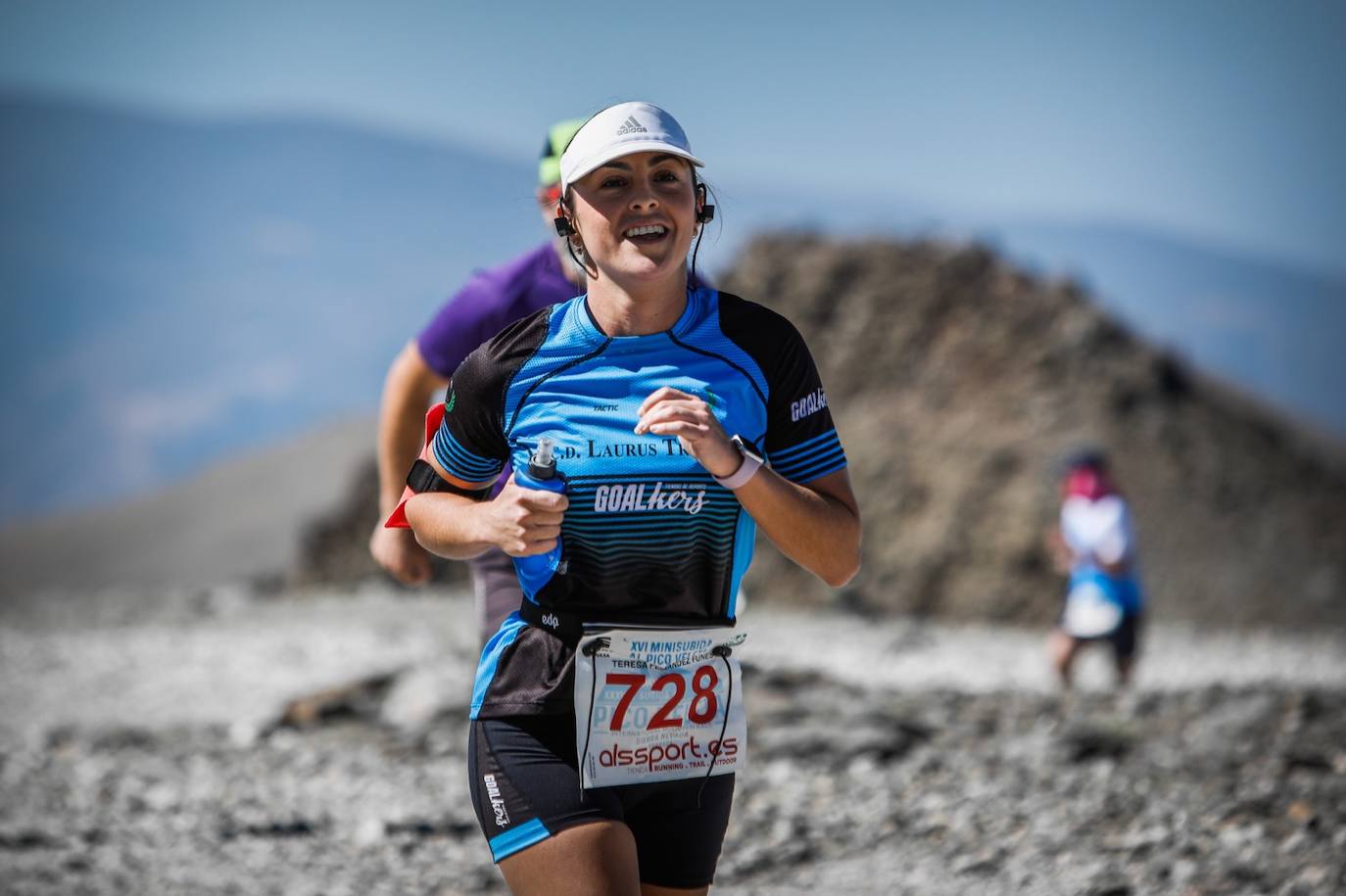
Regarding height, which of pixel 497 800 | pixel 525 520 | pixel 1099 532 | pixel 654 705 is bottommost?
pixel 497 800

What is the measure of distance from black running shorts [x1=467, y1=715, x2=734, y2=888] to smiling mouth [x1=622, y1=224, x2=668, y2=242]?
103cm

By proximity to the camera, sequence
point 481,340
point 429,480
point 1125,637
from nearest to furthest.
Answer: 1. point 429,480
2. point 481,340
3. point 1125,637

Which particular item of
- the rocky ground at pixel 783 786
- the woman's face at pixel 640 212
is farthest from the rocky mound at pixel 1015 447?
the woman's face at pixel 640 212

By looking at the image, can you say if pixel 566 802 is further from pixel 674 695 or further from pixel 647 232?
pixel 647 232

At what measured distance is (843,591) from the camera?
22000mm

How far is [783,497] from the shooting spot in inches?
110

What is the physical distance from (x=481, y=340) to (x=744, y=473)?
2116mm

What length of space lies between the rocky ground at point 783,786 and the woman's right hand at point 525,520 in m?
1.46

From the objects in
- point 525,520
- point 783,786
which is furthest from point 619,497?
point 783,786

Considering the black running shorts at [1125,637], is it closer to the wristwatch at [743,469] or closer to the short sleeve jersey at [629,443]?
the short sleeve jersey at [629,443]

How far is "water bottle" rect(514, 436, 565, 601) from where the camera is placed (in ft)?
9.25

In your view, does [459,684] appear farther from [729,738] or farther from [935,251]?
[935,251]

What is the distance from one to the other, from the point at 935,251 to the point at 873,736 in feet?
63.5

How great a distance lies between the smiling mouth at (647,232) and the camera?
2.88m
